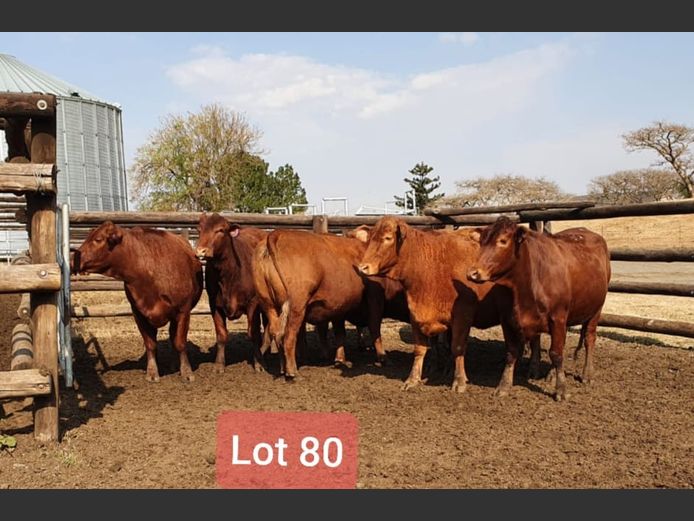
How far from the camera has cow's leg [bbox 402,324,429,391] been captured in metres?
7.08

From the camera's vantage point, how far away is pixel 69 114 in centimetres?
3108

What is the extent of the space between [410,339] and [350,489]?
6270 millimetres

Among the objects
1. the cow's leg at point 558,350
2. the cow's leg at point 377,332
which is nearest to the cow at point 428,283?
the cow's leg at point 558,350

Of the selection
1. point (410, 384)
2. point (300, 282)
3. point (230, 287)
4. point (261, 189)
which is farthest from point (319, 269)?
point (261, 189)

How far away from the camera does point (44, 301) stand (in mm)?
5246

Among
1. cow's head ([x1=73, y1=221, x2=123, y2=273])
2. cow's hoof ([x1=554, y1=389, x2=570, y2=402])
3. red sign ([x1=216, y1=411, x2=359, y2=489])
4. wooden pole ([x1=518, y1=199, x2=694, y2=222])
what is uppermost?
wooden pole ([x1=518, y1=199, x2=694, y2=222])

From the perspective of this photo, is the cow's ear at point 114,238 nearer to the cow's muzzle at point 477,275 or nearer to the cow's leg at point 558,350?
the cow's muzzle at point 477,275

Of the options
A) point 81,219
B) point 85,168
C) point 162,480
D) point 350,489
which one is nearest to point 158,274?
point 81,219

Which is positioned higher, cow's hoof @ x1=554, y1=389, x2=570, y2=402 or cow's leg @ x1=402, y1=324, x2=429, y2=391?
cow's leg @ x1=402, y1=324, x2=429, y2=391

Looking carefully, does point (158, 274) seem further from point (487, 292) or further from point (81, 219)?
point (487, 292)

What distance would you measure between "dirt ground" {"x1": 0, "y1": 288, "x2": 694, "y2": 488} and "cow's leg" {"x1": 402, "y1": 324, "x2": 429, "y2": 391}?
0.13 meters

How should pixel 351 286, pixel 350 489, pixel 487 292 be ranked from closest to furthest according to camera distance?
pixel 350 489 → pixel 487 292 → pixel 351 286

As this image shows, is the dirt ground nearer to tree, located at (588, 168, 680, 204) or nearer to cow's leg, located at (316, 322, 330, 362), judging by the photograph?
cow's leg, located at (316, 322, 330, 362)

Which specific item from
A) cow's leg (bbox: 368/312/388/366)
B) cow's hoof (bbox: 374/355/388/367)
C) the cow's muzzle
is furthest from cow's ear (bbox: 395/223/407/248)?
cow's hoof (bbox: 374/355/388/367)
